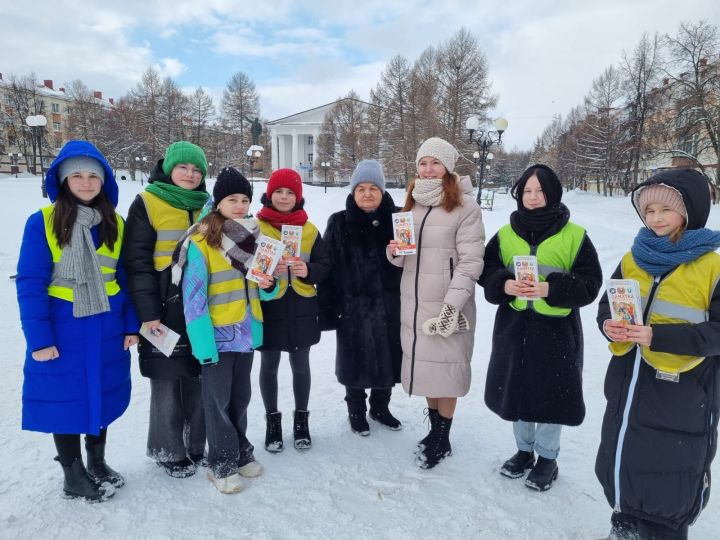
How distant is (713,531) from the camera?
8.38 feet

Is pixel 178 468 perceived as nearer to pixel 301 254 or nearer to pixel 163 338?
pixel 163 338

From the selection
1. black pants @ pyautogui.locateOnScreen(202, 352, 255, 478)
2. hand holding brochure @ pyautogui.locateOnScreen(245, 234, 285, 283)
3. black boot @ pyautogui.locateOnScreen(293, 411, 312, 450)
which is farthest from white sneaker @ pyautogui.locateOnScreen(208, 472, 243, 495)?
hand holding brochure @ pyautogui.locateOnScreen(245, 234, 285, 283)

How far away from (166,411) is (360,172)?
2.24 m

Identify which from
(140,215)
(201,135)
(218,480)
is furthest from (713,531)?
(201,135)

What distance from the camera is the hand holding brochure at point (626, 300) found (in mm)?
2139

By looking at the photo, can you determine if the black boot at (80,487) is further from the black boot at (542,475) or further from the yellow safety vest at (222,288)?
the black boot at (542,475)

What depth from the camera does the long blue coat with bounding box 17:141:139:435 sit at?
8.25 feet

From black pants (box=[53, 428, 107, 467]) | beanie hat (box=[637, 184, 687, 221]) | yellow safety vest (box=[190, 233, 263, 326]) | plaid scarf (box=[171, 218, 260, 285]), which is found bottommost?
black pants (box=[53, 428, 107, 467])

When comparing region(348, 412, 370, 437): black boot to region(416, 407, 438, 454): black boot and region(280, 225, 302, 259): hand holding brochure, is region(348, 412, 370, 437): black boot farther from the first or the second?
region(280, 225, 302, 259): hand holding brochure

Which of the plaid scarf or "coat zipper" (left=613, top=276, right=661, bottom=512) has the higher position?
the plaid scarf

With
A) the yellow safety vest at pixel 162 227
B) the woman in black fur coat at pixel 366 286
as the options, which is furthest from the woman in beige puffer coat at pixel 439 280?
the yellow safety vest at pixel 162 227

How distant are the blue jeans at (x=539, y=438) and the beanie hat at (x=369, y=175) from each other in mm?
2077

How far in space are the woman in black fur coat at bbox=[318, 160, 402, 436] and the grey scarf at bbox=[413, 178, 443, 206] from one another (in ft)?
1.23

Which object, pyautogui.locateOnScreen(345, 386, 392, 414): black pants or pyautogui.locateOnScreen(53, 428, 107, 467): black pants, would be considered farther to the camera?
pyautogui.locateOnScreen(345, 386, 392, 414): black pants
